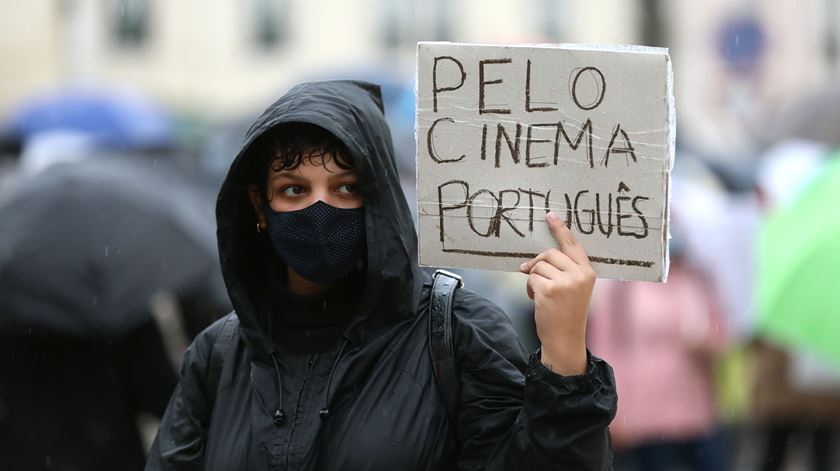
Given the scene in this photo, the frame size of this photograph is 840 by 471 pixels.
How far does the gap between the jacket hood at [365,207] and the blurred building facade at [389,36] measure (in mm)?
30322

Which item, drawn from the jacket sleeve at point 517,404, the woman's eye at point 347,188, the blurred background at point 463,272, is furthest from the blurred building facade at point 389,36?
the jacket sleeve at point 517,404

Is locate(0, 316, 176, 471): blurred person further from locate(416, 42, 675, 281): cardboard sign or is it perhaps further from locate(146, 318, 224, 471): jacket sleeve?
locate(416, 42, 675, 281): cardboard sign

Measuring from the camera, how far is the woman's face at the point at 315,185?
3.28 metres

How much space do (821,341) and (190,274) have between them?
99.6 inches

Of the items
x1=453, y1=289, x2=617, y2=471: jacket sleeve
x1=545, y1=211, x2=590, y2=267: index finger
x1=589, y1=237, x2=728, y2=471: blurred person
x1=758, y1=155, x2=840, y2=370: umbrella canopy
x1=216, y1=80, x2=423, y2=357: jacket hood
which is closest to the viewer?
x1=453, y1=289, x2=617, y2=471: jacket sleeve

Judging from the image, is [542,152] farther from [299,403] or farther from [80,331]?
[80,331]

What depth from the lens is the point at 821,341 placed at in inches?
246

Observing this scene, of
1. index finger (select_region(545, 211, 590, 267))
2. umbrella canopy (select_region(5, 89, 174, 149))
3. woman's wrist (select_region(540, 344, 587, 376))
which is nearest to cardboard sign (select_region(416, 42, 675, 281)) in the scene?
index finger (select_region(545, 211, 590, 267))

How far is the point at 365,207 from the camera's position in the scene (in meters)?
3.27

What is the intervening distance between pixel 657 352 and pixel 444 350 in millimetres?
4904

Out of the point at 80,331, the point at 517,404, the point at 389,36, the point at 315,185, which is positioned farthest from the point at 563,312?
the point at 389,36

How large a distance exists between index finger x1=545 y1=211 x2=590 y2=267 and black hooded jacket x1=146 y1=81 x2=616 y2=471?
0.20 meters

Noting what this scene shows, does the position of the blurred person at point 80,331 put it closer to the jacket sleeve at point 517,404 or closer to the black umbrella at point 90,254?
the black umbrella at point 90,254

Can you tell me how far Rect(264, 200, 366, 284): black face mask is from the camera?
3.25 m
